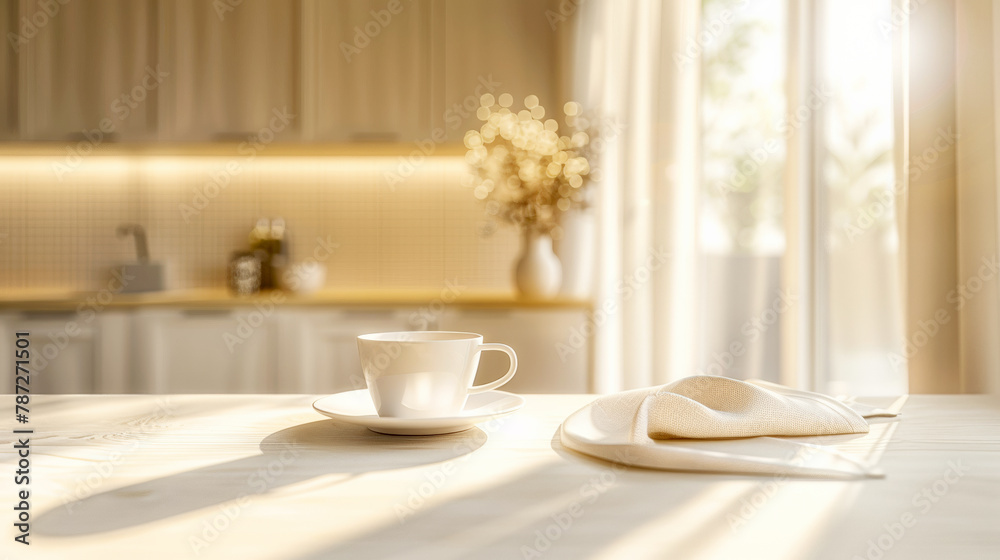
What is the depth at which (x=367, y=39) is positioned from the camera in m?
2.71

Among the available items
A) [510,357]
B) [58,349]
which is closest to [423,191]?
[58,349]

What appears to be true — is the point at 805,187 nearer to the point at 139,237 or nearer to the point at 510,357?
the point at 510,357

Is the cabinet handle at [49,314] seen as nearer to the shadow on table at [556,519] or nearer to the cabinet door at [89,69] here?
the cabinet door at [89,69]

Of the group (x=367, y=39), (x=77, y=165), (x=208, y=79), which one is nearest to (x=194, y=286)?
(x=77, y=165)

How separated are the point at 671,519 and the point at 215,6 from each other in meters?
2.93

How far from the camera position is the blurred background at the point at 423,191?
236 centimetres

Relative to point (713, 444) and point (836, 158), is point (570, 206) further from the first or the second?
point (713, 444)

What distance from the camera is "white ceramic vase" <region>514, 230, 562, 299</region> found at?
99.1 inches

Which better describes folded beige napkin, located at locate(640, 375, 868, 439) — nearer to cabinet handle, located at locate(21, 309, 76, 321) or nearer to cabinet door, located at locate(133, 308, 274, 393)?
cabinet door, located at locate(133, 308, 274, 393)

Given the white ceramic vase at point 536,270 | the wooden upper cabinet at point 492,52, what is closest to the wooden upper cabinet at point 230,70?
the wooden upper cabinet at point 492,52

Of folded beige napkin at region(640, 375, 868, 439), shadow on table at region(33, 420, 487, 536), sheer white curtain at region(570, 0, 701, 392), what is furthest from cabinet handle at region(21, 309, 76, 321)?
folded beige napkin at region(640, 375, 868, 439)

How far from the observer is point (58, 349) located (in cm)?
246

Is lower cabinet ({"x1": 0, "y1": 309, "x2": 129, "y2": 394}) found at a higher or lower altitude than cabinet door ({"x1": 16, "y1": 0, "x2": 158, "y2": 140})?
lower

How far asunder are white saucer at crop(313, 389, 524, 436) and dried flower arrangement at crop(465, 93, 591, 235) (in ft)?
5.78
